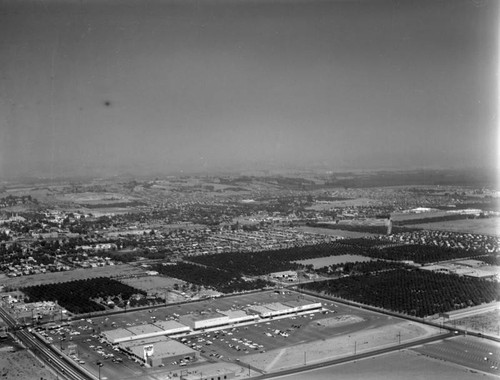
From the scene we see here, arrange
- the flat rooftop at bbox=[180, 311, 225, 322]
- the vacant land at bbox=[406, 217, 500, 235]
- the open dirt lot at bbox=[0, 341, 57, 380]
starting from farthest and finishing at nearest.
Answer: the vacant land at bbox=[406, 217, 500, 235], the flat rooftop at bbox=[180, 311, 225, 322], the open dirt lot at bbox=[0, 341, 57, 380]

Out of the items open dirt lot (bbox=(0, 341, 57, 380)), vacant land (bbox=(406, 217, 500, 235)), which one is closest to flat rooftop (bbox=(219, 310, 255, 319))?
open dirt lot (bbox=(0, 341, 57, 380))

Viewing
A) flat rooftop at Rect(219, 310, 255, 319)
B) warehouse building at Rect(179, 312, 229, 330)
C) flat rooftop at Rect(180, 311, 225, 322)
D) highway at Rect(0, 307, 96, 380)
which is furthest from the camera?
flat rooftop at Rect(219, 310, 255, 319)

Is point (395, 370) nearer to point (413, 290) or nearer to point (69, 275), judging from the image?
point (413, 290)

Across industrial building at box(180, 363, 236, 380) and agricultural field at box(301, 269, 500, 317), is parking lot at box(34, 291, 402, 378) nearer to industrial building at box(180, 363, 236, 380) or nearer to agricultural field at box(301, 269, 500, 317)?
industrial building at box(180, 363, 236, 380)

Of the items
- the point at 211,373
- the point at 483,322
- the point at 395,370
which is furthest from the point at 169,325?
the point at 483,322

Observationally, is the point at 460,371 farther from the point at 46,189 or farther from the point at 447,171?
the point at 447,171

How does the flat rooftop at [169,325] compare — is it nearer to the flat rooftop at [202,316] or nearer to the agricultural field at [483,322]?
the flat rooftop at [202,316]
